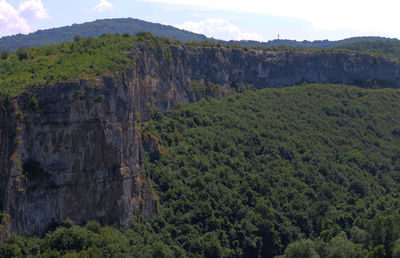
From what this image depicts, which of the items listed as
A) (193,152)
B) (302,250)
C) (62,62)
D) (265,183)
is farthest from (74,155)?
(265,183)

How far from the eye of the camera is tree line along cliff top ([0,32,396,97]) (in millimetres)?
49688

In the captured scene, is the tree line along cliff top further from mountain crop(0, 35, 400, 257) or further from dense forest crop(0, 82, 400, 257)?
dense forest crop(0, 82, 400, 257)

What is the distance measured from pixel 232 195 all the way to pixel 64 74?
31.7 m

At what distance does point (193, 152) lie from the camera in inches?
3014

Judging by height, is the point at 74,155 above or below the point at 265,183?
above

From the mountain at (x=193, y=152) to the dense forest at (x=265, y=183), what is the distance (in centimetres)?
24

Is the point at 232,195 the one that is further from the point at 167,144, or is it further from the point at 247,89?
the point at 247,89

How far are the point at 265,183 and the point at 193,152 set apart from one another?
39.9 ft

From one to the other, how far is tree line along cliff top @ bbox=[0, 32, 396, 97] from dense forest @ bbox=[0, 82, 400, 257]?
1302 cm

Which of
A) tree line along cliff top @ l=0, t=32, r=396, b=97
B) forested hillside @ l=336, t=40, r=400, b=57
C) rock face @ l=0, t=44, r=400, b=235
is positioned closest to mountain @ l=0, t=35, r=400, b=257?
rock face @ l=0, t=44, r=400, b=235

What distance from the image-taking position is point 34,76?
2046 inches

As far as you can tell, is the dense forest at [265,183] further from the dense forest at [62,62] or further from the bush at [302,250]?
the dense forest at [62,62]

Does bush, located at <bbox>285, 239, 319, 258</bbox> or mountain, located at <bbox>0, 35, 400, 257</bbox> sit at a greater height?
mountain, located at <bbox>0, 35, 400, 257</bbox>

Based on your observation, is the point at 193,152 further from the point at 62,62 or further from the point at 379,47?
the point at 379,47
